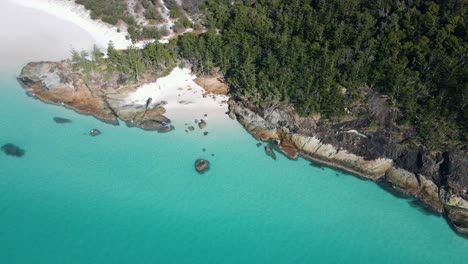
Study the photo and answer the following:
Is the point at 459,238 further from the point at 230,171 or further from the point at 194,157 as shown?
the point at 194,157

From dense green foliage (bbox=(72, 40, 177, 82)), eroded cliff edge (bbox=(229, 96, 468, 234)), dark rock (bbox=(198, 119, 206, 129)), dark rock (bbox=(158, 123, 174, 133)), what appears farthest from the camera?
dense green foliage (bbox=(72, 40, 177, 82))

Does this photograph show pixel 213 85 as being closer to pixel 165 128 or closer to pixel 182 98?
pixel 182 98

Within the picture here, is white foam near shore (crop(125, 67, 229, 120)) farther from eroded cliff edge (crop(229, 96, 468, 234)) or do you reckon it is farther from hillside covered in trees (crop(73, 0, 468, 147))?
eroded cliff edge (crop(229, 96, 468, 234))

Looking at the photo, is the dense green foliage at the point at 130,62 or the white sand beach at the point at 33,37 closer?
the dense green foliage at the point at 130,62

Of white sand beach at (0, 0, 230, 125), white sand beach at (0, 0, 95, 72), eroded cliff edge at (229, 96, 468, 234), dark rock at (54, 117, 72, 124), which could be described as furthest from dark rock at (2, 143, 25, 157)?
eroded cliff edge at (229, 96, 468, 234)

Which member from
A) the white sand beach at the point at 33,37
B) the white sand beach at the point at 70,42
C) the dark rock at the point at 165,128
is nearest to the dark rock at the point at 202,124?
the white sand beach at the point at 70,42

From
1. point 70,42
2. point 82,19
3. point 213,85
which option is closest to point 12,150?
point 70,42

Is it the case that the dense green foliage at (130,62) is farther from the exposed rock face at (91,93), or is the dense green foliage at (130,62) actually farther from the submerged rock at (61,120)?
the submerged rock at (61,120)
